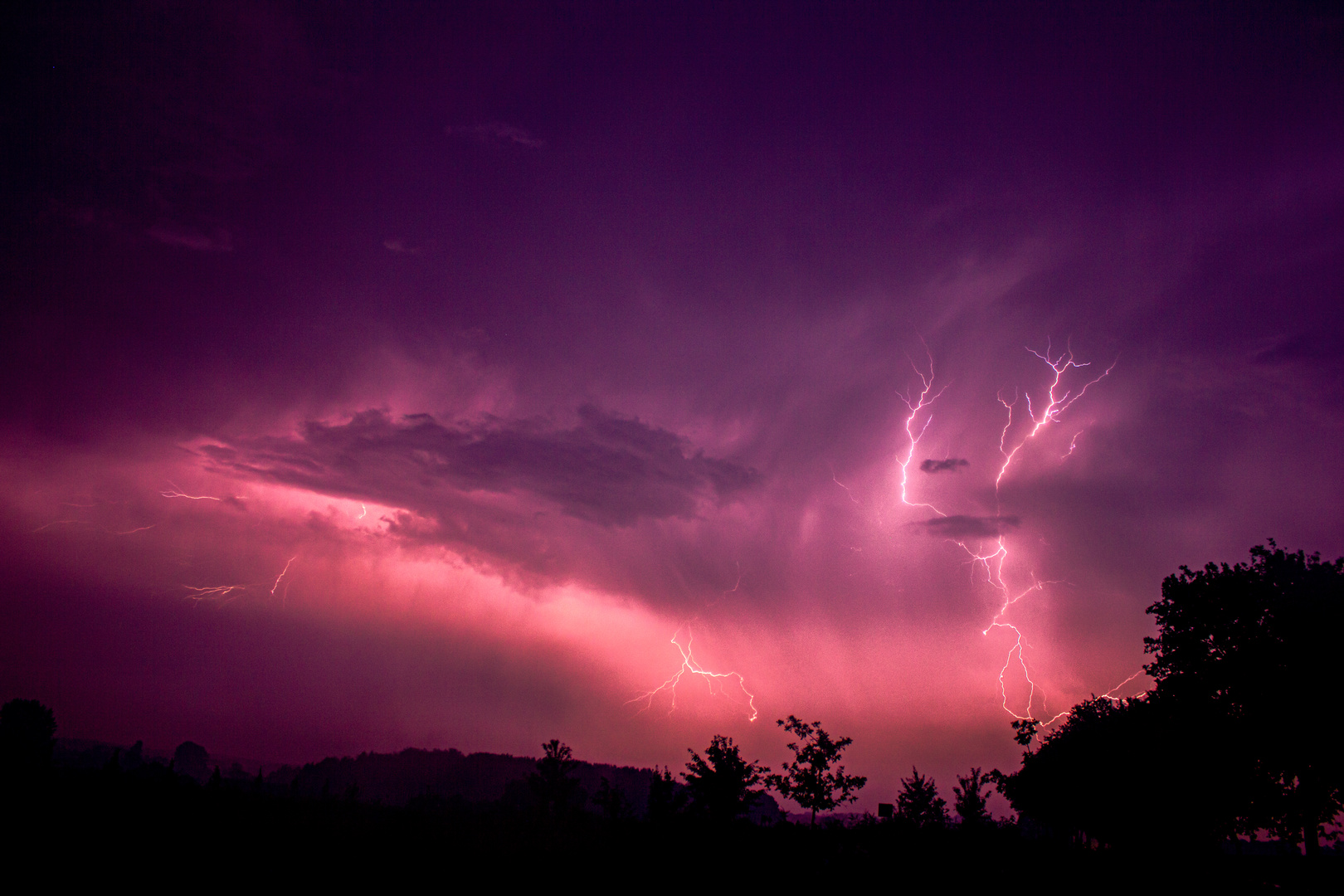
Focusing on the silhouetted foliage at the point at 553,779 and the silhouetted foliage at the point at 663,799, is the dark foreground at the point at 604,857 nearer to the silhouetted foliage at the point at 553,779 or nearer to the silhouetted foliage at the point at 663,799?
the silhouetted foliage at the point at 663,799

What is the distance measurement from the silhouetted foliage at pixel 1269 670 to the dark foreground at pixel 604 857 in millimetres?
2266

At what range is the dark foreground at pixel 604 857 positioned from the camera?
1559 cm

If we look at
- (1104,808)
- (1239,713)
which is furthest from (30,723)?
(1239,713)

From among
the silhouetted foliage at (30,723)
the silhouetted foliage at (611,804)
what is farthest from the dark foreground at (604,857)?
the silhouetted foliage at (30,723)

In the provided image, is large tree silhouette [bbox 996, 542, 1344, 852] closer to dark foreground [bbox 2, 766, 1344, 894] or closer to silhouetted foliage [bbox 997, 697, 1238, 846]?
silhouetted foliage [bbox 997, 697, 1238, 846]

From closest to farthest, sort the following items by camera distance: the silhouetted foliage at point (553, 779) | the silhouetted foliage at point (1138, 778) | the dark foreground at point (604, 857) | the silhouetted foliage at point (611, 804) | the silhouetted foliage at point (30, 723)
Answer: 1. the dark foreground at point (604, 857)
2. the silhouetted foliage at point (1138, 778)
3. the silhouetted foliage at point (611, 804)
4. the silhouetted foliage at point (553, 779)
5. the silhouetted foliage at point (30, 723)

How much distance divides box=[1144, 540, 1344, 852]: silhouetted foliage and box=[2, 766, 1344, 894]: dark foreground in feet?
7.43

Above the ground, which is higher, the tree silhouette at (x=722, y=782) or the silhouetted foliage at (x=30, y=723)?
the tree silhouette at (x=722, y=782)

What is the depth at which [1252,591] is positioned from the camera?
68.3ft

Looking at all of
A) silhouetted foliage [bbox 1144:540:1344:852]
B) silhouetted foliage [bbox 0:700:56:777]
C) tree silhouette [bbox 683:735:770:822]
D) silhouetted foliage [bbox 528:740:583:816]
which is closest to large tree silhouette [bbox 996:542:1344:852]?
silhouetted foliage [bbox 1144:540:1344:852]

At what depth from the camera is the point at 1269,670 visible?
19.5 metres

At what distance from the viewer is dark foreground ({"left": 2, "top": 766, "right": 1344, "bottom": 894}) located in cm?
1559

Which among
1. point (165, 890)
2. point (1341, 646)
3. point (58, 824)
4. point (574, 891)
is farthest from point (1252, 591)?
point (58, 824)

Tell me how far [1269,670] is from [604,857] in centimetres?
2124
